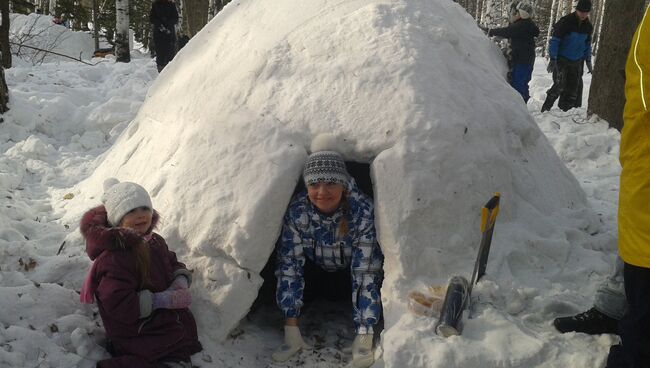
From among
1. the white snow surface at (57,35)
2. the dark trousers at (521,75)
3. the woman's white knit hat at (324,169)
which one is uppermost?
the woman's white knit hat at (324,169)

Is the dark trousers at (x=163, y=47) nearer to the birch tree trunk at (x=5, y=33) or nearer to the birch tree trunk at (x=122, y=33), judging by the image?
the birch tree trunk at (x=5, y=33)

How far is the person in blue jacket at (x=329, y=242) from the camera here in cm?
267

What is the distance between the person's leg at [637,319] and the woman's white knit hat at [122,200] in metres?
2.02

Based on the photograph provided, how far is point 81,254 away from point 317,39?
1906 mm

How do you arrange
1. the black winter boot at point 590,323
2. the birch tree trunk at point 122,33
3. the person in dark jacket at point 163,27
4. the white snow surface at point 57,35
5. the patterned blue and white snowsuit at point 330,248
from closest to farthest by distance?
the black winter boot at point 590,323
the patterned blue and white snowsuit at point 330,248
the person in dark jacket at point 163,27
the birch tree trunk at point 122,33
the white snow surface at point 57,35

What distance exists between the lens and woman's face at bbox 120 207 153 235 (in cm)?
239

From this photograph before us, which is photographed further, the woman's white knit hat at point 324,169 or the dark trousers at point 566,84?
the dark trousers at point 566,84

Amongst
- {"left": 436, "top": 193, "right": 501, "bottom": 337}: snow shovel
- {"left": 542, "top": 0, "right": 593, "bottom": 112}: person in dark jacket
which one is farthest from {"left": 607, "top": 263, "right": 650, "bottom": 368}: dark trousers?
{"left": 542, "top": 0, "right": 593, "bottom": 112}: person in dark jacket

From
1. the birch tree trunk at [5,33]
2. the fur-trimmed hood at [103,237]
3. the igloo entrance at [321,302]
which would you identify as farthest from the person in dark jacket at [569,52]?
the birch tree trunk at [5,33]

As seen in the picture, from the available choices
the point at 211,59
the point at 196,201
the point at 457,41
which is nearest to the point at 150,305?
the point at 196,201

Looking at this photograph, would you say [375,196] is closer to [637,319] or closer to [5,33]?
[637,319]

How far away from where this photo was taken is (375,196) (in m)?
2.71

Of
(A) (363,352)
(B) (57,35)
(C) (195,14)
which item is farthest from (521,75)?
(B) (57,35)

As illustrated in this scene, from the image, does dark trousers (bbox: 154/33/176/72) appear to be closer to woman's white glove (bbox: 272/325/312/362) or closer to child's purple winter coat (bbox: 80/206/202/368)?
child's purple winter coat (bbox: 80/206/202/368)
